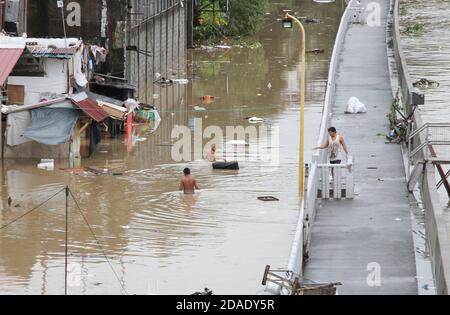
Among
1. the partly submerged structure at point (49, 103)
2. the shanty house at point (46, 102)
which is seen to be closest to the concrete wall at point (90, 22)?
the partly submerged structure at point (49, 103)

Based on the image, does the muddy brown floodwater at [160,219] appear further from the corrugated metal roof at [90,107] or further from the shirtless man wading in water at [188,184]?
the corrugated metal roof at [90,107]

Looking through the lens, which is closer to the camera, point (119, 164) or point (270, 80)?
point (119, 164)

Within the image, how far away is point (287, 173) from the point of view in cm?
2819

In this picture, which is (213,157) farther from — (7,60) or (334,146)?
(334,146)

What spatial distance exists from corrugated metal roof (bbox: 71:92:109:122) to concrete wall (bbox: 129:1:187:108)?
25.4 feet

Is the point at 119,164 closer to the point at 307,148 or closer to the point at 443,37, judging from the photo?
the point at 307,148

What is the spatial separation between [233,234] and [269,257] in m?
1.67

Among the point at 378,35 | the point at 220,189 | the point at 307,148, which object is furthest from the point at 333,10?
the point at 220,189

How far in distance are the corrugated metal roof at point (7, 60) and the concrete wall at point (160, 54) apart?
856cm

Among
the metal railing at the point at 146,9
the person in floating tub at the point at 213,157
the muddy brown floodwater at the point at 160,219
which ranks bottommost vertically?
the muddy brown floodwater at the point at 160,219

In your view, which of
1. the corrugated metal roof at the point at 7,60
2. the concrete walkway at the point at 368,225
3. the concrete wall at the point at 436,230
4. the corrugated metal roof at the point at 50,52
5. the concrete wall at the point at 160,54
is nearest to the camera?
the concrete wall at the point at 436,230

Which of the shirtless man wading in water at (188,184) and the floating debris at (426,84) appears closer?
the shirtless man wading in water at (188,184)

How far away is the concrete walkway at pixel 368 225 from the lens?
62.3 ft

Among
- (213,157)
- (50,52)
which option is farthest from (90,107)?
(213,157)
